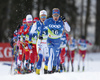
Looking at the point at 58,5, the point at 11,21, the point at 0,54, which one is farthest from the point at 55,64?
the point at 58,5

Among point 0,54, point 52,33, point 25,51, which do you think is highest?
point 52,33

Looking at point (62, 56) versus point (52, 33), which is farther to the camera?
point (62, 56)

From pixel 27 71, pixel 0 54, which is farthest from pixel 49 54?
pixel 0 54

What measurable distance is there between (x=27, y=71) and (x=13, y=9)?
20077mm

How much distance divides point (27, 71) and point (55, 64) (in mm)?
2232

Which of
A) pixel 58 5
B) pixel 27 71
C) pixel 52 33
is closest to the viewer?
pixel 52 33

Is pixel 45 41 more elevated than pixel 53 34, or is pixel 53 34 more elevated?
pixel 53 34

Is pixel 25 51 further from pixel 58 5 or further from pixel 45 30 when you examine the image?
pixel 58 5

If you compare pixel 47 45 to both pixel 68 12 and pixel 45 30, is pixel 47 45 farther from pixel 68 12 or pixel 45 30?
pixel 68 12

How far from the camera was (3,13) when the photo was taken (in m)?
29.8

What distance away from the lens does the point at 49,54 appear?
7598mm

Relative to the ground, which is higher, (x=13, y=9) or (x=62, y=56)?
(x=13, y=9)

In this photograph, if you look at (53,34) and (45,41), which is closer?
(53,34)

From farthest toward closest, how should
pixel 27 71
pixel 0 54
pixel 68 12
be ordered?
pixel 68 12, pixel 0 54, pixel 27 71
